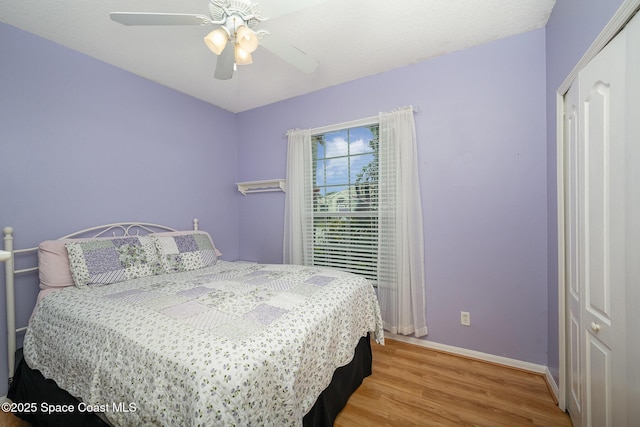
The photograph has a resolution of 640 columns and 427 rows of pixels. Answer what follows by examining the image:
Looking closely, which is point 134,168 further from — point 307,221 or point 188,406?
point 188,406

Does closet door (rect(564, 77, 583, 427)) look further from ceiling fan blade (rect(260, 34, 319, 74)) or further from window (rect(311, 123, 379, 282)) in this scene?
ceiling fan blade (rect(260, 34, 319, 74))

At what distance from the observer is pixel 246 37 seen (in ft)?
4.24

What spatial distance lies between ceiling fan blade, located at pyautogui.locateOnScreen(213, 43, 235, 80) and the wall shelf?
1.54 m

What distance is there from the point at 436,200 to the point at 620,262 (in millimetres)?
1387

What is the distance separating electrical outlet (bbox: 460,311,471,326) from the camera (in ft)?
7.36

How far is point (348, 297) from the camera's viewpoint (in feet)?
5.69

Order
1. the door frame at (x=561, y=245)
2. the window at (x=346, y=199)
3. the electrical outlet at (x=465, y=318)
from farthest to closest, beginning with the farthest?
the window at (x=346, y=199), the electrical outlet at (x=465, y=318), the door frame at (x=561, y=245)

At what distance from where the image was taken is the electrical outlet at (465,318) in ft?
7.36

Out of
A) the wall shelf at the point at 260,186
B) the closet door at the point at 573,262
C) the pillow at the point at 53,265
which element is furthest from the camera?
the wall shelf at the point at 260,186

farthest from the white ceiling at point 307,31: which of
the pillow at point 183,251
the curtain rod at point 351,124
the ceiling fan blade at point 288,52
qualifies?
the pillow at point 183,251

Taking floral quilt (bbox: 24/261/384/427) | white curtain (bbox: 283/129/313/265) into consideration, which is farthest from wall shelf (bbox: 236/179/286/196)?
floral quilt (bbox: 24/261/384/427)

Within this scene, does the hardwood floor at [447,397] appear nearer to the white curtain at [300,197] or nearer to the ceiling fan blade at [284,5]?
the white curtain at [300,197]

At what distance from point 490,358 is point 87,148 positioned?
3.90m

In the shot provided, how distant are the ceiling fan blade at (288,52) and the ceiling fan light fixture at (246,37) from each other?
0.12 m
